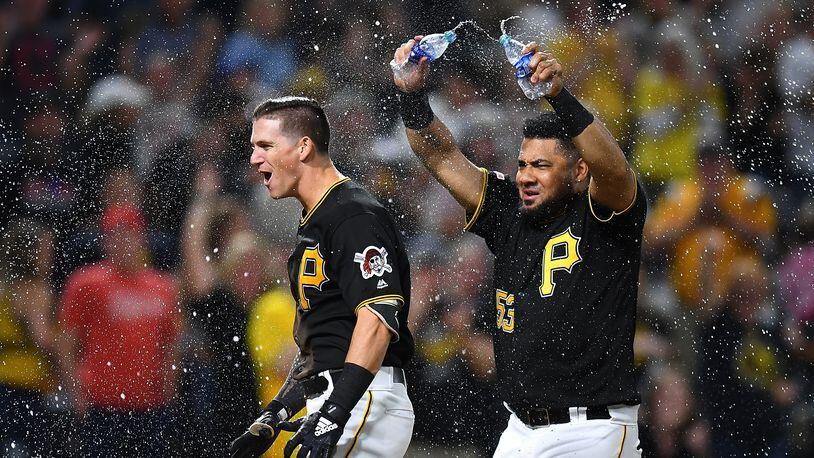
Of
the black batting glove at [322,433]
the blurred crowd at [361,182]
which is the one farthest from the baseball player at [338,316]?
the blurred crowd at [361,182]

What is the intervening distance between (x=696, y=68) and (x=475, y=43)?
4.24 ft

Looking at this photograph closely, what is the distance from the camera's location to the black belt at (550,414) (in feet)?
13.1

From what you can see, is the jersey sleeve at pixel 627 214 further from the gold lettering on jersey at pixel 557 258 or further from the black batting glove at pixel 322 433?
the black batting glove at pixel 322 433

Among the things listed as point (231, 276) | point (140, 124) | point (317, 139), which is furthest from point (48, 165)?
point (317, 139)

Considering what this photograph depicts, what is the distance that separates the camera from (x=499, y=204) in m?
Answer: 4.49

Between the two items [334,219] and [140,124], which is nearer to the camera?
[334,219]

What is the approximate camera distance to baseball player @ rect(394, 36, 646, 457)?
3.98 metres

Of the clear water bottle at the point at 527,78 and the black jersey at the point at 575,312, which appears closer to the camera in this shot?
the clear water bottle at the point at 527,78

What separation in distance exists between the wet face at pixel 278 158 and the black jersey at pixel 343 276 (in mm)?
161

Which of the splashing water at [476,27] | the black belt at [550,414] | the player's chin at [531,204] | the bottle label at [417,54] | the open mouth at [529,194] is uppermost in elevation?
the splashing water at [476,27]

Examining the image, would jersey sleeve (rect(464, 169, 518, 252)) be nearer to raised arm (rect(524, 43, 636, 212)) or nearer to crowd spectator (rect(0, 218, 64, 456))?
raised arm (rect(524, 43, 636, 212))

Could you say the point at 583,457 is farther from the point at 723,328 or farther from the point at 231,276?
the point at 231,276

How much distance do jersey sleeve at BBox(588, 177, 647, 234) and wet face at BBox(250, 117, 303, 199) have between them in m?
1.11

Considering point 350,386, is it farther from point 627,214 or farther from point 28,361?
point 28,361
